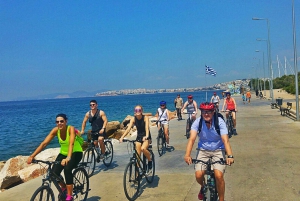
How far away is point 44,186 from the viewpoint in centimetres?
459

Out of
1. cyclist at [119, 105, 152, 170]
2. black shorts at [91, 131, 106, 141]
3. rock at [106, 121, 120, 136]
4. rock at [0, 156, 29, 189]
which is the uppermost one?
cyclist at [119, 105, 152, 170]

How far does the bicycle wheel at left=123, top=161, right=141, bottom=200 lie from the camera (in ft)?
19.2

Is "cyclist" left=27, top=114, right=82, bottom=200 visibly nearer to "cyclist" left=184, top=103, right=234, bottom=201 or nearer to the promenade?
the promenade

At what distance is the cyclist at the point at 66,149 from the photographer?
5113 mm

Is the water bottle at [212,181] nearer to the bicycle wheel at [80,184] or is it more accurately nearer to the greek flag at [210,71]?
the bicycle wheel at [80,184]

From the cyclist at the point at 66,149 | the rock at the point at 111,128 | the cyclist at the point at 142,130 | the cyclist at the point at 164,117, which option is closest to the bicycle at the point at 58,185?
the cyclist at the point at 66,149

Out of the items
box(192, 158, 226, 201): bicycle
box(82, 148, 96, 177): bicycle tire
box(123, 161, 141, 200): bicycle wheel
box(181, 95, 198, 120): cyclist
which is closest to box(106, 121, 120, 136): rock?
box(181, 95, 198, 120): cyclist

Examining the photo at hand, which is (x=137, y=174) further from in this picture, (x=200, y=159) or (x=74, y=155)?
(x=200, y=159)

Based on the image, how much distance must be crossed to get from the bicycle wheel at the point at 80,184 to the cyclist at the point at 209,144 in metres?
2.19

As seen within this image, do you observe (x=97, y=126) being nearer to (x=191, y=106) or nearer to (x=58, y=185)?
(x=58, y=185)

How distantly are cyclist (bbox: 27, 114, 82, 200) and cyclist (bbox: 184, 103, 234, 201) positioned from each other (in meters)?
2.00

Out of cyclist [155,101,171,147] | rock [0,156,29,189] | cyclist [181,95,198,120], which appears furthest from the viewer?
cyclist [181,95,198,120]

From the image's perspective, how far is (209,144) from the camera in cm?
480

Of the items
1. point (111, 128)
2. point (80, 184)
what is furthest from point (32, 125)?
point (80, 184)
